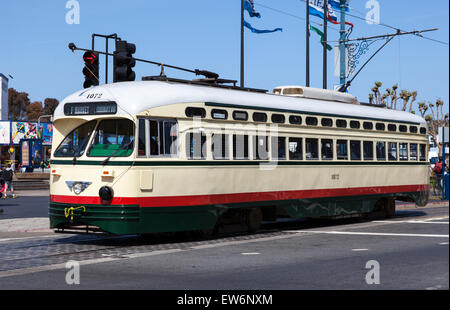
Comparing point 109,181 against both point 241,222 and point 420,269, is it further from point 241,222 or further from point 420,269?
point 420,269

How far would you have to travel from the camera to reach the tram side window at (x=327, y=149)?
16.9m

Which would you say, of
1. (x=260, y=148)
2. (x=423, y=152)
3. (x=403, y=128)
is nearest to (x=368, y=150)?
(x=403, y=128)

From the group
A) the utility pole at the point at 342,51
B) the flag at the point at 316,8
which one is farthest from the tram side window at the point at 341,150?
the flag at the point at 316,8

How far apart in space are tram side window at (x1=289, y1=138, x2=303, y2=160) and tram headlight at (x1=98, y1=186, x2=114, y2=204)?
187 inches

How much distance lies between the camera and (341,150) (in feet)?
57.4

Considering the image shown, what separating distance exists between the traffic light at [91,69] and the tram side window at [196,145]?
473cm

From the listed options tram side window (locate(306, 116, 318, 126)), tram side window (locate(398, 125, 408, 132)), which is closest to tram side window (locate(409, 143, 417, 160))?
tram side window (locate(398, 125, 408, 132))

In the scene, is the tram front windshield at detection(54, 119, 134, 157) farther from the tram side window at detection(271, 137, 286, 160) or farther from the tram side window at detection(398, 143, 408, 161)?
the tram side window at detection(398, 143, 408, 161)

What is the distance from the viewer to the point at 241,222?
15172 mm

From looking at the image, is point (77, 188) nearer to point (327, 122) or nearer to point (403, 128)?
point (327, 122)

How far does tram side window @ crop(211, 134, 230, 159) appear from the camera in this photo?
1404 cm

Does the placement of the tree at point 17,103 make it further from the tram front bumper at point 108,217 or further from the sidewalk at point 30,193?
the tram front bumper at point 108,217

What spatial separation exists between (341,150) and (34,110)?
115 meters
